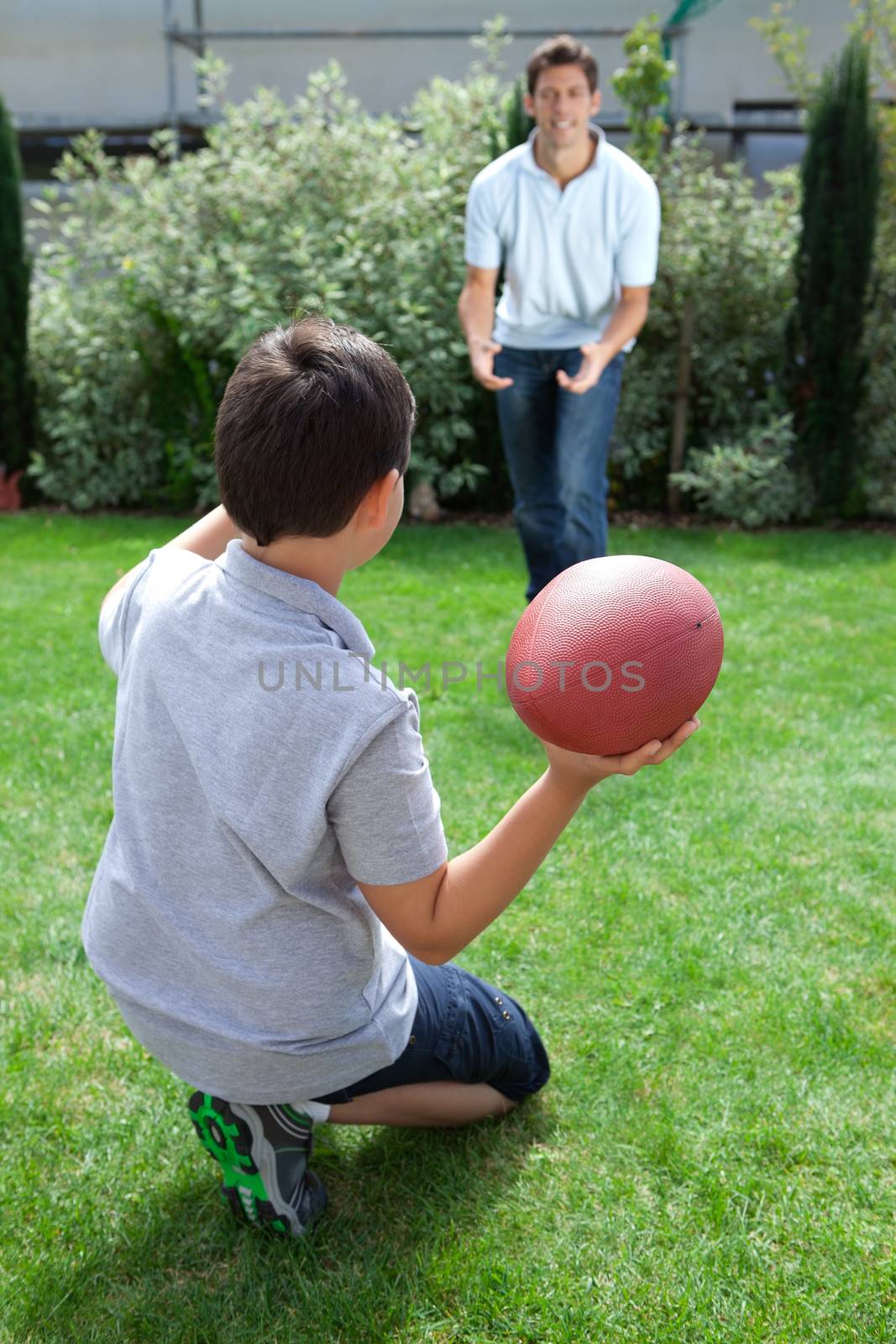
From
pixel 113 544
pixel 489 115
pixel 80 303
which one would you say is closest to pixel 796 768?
pixel 113 544

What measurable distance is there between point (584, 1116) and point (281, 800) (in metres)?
1.03

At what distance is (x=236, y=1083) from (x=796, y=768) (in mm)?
2349

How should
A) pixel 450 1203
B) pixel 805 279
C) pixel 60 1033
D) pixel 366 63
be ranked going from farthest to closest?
1. pixel 366 63
2. pixel 805 279
3. pixel 60 1033
4. pixel 450 1203

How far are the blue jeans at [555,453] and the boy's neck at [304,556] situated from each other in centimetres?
269

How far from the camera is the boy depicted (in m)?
1.45

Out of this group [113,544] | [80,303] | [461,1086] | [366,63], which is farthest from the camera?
[366,63]

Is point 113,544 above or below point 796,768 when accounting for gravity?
below

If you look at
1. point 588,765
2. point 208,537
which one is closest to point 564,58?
point 208,537

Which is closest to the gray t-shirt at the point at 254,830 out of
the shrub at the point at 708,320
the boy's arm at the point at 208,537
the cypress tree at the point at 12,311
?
the boy's arm at the point at 208,537

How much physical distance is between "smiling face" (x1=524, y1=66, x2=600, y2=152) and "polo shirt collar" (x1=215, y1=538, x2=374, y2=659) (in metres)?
3.15

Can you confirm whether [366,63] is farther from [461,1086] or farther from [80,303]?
[461,1086]

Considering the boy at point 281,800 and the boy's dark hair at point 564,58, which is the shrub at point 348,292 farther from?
the boy at point 281,800

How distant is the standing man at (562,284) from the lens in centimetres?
420

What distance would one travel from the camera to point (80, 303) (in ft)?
26.0
